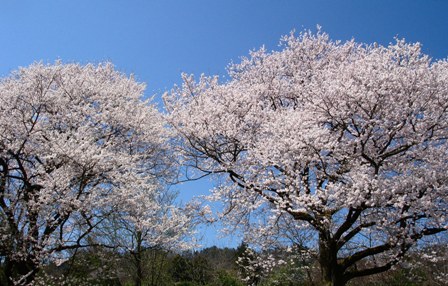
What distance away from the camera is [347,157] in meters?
11.4

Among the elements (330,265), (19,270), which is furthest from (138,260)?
(330,265)

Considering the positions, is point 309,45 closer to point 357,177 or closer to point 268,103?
point 268,103

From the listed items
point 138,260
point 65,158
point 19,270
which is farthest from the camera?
point 138,260

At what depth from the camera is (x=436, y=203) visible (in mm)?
11258

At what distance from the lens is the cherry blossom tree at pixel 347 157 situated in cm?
1094

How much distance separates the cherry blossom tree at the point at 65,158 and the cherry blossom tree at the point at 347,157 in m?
3.29

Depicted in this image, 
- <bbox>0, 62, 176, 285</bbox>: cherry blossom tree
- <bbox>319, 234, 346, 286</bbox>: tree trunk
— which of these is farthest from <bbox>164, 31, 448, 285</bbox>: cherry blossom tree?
<bbox>0, 62, 176, 285</bbox>: cherry blossom tree

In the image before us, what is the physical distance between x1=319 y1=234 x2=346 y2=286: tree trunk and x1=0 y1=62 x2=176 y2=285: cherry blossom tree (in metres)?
6.55

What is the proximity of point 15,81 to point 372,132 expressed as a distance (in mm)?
14749

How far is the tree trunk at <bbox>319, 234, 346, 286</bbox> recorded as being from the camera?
12.0 metres

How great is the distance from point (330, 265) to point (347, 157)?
3360 millimetres

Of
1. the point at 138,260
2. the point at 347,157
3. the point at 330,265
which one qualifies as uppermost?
the point at 347,157

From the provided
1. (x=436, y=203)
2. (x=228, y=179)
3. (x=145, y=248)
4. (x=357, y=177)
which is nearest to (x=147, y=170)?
(x=145, y=248)

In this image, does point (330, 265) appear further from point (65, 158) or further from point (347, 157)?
point (65, 158)
